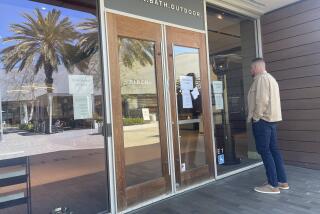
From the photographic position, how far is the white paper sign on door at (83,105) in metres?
3.24

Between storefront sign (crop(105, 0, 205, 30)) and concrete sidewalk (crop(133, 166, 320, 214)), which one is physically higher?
storefront sign (crop(105, 0, 205, 30))

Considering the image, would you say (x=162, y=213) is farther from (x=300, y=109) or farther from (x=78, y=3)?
(x=78, y=3)

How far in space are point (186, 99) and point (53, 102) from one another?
232cm

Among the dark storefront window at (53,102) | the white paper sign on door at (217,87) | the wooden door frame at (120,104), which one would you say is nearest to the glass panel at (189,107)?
the wooden door frame at (120,104)

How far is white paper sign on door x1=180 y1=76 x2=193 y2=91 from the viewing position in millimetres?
3728

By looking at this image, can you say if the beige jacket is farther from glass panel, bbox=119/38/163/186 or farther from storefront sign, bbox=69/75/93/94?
storefront sign, bbox=69/75/93/94

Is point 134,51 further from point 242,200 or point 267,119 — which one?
point 242,200

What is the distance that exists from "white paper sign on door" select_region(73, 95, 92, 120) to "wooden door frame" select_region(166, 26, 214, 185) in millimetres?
1017

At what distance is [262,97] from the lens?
11.2ft

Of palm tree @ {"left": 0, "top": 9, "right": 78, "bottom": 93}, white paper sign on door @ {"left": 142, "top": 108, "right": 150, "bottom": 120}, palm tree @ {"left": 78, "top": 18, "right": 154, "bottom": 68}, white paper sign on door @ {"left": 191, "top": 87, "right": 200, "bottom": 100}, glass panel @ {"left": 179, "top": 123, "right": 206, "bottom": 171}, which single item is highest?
palm tree @ {"left": 0, "top": 9, "right": 78, "bottom": 93}

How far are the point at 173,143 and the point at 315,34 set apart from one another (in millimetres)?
2861

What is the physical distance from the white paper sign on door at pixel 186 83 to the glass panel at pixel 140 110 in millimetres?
472

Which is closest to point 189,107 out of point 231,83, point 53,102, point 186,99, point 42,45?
point 186,99

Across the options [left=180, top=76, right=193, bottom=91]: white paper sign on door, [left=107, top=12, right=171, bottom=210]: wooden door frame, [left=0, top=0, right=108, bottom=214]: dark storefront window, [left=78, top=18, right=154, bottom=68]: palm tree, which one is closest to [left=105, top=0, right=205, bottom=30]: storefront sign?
[left=107, top=12, right=171, bottom=210]: wooden door frame
